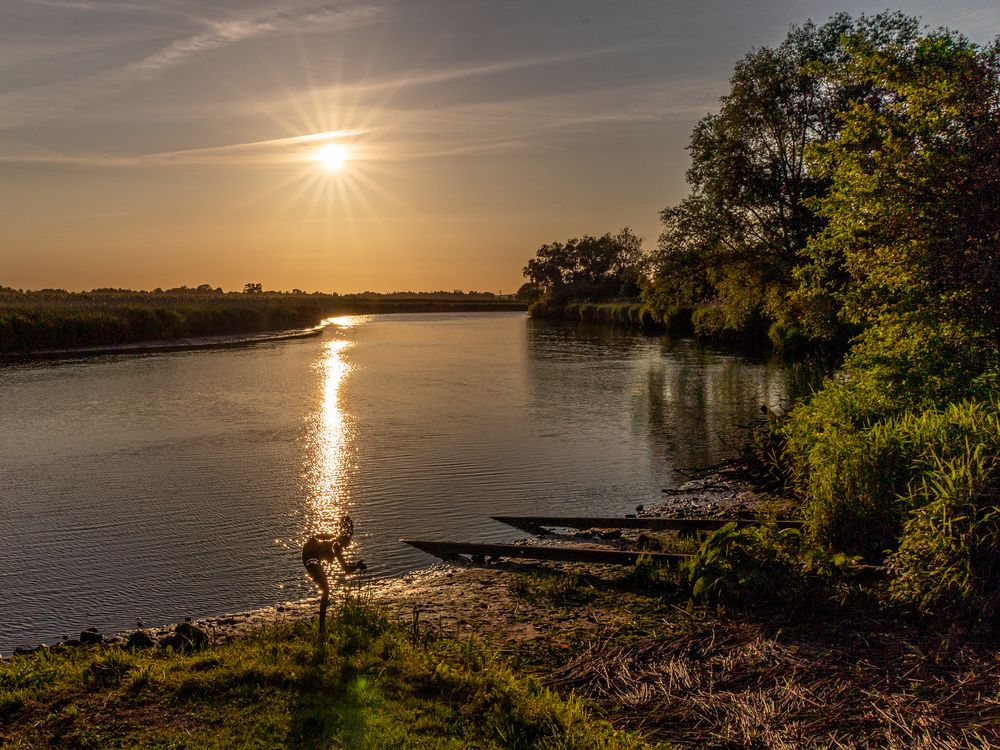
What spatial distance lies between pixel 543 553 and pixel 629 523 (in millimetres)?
1994

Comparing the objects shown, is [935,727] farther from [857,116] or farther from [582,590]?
[857,116]

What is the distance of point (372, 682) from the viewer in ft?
21.7

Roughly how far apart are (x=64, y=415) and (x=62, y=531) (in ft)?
49.5

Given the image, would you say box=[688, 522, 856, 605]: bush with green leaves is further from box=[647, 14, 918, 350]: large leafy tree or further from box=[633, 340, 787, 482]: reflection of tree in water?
box=[647, 14, 918, 350]: large leafy tree

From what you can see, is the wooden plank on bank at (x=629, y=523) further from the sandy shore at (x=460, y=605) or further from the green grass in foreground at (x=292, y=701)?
the green grass in foreground at (x=292, y=701)

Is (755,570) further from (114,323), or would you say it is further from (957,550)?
(114,323)

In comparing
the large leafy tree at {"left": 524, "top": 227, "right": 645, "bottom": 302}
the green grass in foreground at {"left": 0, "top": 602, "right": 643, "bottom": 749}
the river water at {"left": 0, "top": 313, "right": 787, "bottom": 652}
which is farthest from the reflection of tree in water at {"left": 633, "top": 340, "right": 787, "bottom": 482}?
the large leafy tree at {"left": 524, "top": 227, "right": 645, "bottom": 302}

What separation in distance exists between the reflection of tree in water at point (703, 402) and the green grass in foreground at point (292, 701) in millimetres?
12435

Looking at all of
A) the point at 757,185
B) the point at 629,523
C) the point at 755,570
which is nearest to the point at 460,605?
the point at 755,570

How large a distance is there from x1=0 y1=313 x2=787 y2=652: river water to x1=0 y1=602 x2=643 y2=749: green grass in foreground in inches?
112

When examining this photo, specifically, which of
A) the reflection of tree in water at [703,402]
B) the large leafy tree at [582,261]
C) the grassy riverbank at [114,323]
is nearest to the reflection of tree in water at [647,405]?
the reflection of tree in water at [703,402]

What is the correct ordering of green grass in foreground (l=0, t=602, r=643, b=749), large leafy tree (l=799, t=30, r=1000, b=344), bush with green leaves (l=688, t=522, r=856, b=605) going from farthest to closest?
large leafy tree (l=799, t=30, r=1000, b=344)
bush with green leaves (l=688, t=522, r=856, b=605)
green grass in foreground (l=0, t=602, r=643, b=749)

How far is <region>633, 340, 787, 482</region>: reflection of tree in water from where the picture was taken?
20266mm

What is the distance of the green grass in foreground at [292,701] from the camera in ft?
18.6
